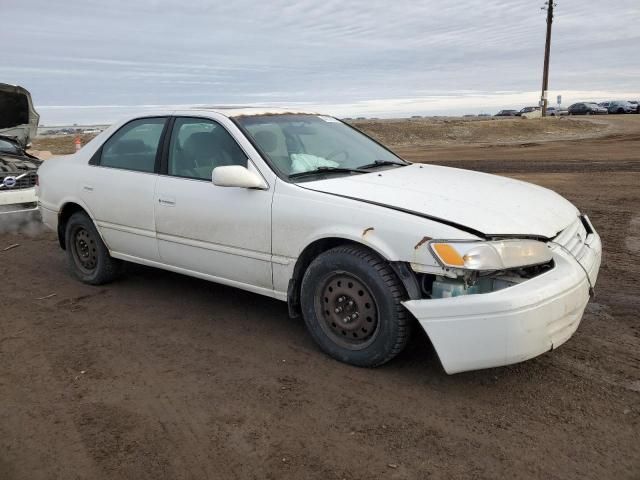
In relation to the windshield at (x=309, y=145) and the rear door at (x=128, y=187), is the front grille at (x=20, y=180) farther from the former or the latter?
the windshield at (x=309, y=145)

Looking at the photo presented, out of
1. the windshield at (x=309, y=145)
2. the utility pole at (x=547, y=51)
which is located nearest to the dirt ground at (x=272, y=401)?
the windshield at (x=309, y=145)

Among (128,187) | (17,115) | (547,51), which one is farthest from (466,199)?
(547,51)

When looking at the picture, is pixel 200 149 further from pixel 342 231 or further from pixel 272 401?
pixel 272 401

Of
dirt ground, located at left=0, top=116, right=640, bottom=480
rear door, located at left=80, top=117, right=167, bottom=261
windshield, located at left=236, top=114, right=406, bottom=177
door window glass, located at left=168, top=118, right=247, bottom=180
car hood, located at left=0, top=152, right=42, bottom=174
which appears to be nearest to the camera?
dirt ground, located at left=0, top=116, right=640, bottom=480

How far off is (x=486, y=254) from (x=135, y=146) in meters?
3.27

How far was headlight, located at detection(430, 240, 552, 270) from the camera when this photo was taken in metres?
3.13

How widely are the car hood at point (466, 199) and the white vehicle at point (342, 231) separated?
0.01 m

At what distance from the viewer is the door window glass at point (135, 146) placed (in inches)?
193

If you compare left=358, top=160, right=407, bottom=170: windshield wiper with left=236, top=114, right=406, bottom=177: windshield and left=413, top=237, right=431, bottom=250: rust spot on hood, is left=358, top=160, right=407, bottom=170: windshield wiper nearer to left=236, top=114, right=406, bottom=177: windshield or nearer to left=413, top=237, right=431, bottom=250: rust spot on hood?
left=236, top=114, right=406, bottom=177: windshield

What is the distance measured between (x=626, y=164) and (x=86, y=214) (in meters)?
13.4

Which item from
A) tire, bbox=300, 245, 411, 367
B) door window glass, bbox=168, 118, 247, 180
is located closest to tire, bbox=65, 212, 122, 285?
door window glass, bbox=168, 118, 247, 180

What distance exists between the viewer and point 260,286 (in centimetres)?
416

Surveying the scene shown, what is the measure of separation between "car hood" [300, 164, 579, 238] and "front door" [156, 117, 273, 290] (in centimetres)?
50

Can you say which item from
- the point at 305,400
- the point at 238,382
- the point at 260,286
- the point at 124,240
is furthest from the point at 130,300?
the point at 305,400
